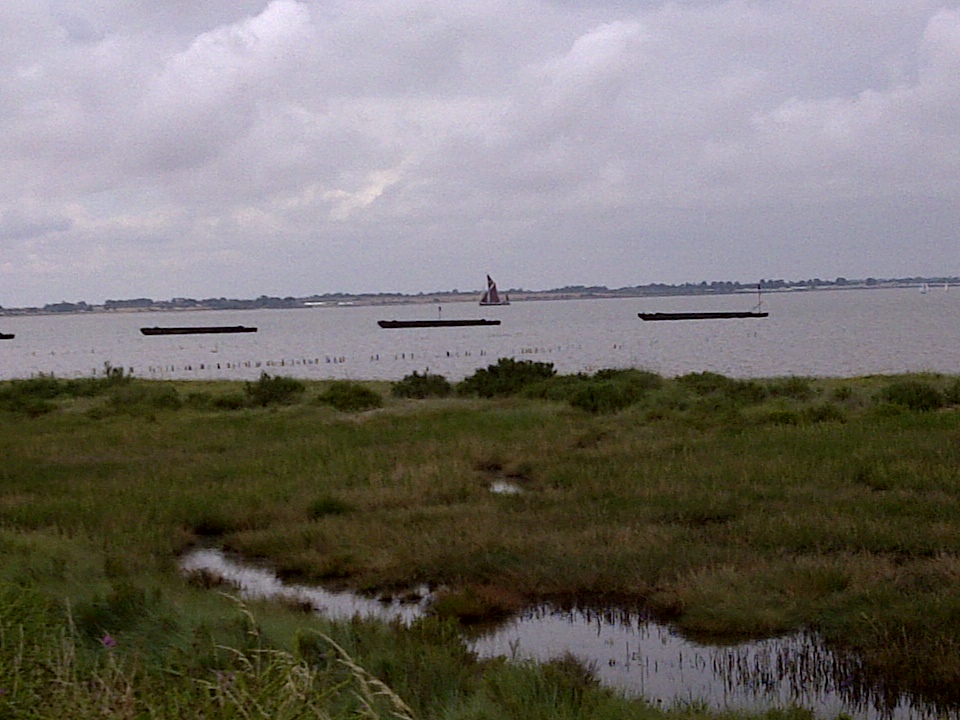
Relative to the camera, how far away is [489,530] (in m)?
12.6

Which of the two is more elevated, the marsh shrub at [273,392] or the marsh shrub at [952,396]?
the marsh shrub at [952,396]

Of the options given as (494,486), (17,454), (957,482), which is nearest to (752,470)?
(957,482)

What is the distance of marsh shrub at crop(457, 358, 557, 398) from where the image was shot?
30531 mm

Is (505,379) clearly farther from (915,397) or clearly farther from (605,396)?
(915,397)

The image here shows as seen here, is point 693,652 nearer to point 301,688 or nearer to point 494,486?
point 301,688

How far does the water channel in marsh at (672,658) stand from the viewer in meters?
7.61

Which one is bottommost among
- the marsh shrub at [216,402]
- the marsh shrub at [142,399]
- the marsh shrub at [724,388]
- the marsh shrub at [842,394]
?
the marsh shrub at [216,402]

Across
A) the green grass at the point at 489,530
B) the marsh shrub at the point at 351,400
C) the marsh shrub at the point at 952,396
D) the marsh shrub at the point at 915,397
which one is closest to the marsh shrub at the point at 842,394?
the marsh shrub at the point at 915,397

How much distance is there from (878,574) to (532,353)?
2624 inches

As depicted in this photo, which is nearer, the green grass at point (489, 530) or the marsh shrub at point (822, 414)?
the green grass at point (489, 530)

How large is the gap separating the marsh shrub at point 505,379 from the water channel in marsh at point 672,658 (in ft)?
64.3

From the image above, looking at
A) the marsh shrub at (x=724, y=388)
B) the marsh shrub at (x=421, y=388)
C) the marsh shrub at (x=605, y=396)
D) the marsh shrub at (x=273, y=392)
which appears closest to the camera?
the marsh shrub at (x=605, y=396)

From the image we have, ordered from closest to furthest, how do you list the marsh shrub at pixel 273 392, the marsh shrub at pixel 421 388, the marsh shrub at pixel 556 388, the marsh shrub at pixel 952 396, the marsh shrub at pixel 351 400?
the marsh shrub at pixel 952 396, the marsh shrub at pixel 556 388, the marsh shrub at pixel 351 400, the marsh shrub at pixel 273 392, the marsh shrub at pixel 421 388

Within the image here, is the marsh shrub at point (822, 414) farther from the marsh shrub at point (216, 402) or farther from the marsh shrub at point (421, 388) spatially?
the marsh shrub at point (216, 402)
